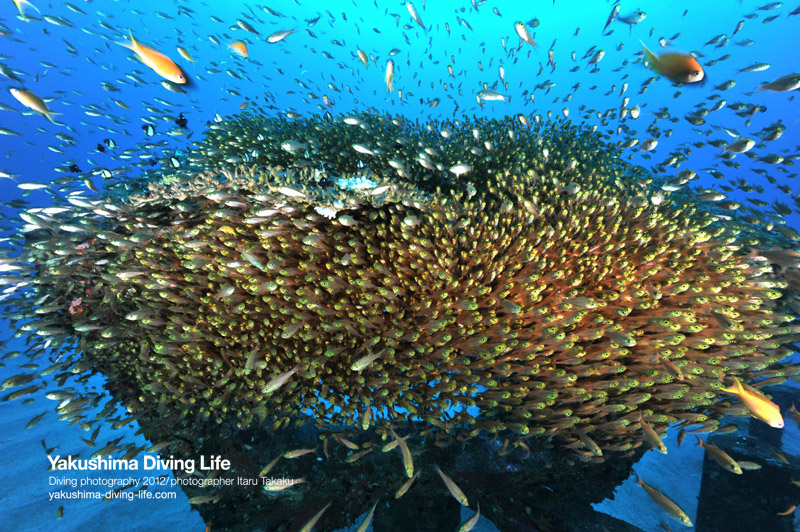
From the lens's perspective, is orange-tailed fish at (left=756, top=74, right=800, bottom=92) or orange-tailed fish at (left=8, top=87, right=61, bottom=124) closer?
orange-tailed fish at (left=8, top=87, right=61, bottom=124)

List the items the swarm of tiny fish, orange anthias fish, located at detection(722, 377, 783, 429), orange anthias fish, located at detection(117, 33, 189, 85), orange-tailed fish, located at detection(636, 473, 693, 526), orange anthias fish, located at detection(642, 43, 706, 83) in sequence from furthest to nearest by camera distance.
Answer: orange anthias fish, located at detection(642, 43, 706, 83) < orange anthias fish, located at detection(117, 33, 189, 85) < the swarm of tiny fish < orange anthias fish, located at detection(722, 377, 783, 429) < orange-tailed fish, located at detection(636, 473, 693, 526)

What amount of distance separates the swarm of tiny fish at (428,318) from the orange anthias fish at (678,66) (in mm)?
1938

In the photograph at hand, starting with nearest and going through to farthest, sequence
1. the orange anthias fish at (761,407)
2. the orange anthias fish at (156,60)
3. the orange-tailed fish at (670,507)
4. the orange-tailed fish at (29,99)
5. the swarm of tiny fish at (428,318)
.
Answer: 1. the orange-tailed fish at (670,507)
2. the orange anthias fish at (761,407)
3. the swarm of tiny fish at (428,318)
4. the orange anthias fish at (156,60)
5. the orange-tailed fish at (29,99)

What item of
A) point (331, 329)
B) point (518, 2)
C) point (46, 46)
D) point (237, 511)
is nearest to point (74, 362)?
point (237, 511)

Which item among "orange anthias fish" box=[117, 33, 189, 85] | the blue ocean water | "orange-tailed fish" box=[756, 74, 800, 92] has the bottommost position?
"orange anthias fish" box=[117, 33, 189, 85]

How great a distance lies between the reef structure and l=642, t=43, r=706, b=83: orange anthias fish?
5.46 feet

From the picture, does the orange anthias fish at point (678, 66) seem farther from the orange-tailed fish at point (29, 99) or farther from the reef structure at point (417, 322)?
the orange-tailed fish at point (29, 99)

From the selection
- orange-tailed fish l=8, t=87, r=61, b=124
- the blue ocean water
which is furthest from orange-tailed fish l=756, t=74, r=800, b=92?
orange-tailed fish l=8, t=87, r=61, b=124

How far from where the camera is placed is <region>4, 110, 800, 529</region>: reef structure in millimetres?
3121

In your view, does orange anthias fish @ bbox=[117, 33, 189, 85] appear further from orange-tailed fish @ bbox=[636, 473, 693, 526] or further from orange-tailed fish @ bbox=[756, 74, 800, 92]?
orange-tailed fish @ bbox=[756, 74, 800, 92]

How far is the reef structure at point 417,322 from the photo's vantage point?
3121 millimetres

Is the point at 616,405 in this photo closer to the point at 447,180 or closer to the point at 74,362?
the point at 447,180

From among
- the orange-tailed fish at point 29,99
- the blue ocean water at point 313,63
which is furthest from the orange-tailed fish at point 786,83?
the orange-tailed fish at point 29,99

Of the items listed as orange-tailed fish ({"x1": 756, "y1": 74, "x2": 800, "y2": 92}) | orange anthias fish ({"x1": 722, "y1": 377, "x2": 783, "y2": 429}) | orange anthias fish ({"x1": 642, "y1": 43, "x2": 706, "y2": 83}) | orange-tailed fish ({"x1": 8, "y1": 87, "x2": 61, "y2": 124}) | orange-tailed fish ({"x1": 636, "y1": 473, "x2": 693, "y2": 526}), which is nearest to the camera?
orange-tailed fish ({"x1": 636, "y1": 473, "x2": 693, "y2": 526})
